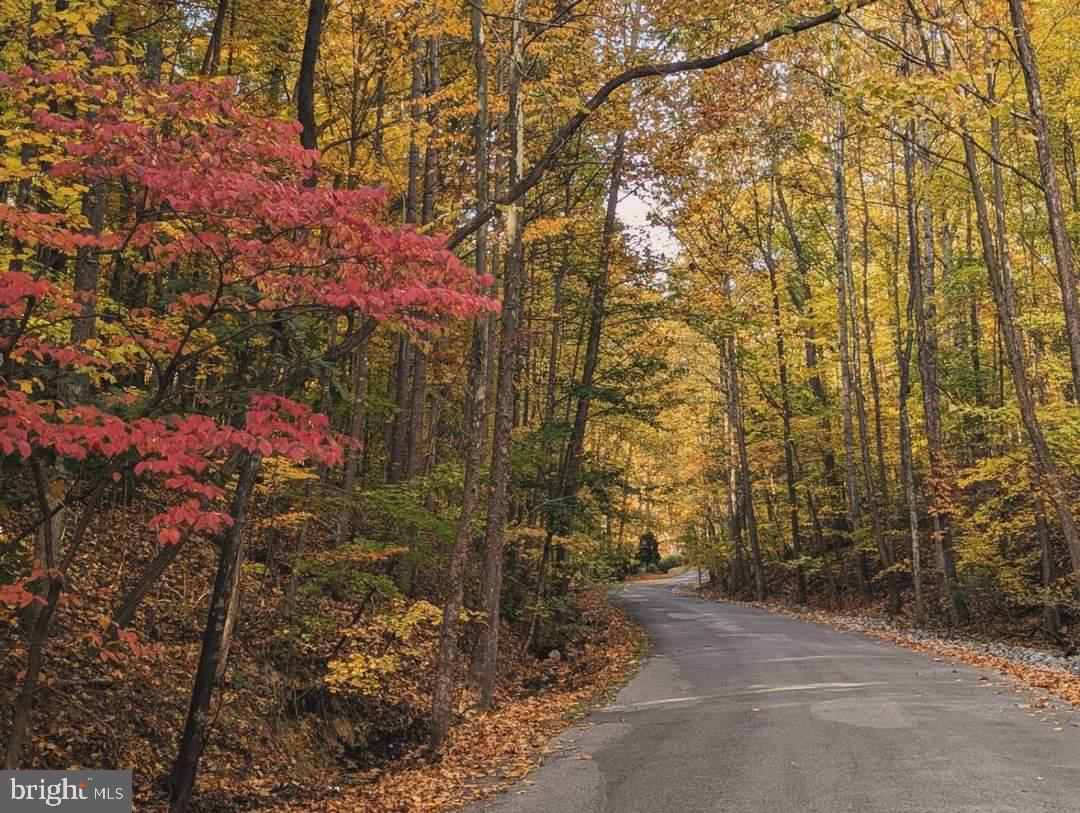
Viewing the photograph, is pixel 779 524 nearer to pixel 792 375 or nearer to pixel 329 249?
pixel 792 375

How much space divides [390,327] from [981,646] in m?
14.7

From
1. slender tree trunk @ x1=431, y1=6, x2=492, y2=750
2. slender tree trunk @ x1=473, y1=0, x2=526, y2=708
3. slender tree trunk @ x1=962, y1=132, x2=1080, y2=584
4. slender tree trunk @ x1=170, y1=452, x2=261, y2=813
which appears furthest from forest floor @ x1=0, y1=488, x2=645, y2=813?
slender tree trunk @ x1=962, y1=132, x2=1080, y2=584

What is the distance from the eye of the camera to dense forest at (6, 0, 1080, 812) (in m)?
5.21

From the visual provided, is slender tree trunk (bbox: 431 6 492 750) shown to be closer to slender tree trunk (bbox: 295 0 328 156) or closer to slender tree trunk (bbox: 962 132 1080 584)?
slender tree trunk (bbox: 295 0 328 156)

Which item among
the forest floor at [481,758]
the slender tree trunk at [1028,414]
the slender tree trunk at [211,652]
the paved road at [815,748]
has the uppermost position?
the slender tree trunk at [1028,414]

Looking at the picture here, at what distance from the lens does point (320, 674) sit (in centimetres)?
1077

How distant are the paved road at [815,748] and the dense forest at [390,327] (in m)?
2.63

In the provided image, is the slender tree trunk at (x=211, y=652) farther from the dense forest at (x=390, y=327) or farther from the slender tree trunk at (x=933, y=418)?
the slender tree trunk at (x=933, y=418)

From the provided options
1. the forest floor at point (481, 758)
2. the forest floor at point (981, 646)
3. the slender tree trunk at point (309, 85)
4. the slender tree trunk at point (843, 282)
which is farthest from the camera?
the slender tree trunk at point (843, 282)

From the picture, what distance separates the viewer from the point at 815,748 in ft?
23.0

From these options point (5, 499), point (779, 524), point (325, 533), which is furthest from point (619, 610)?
point (5, 499)

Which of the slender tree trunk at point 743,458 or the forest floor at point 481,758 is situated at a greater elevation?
the slender tree trunk at point 743,458

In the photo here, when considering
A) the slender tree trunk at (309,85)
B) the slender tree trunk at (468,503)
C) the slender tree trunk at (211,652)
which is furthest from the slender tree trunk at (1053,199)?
the slender tree trunk at (211,652)

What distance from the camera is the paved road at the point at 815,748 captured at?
5.69 meters
